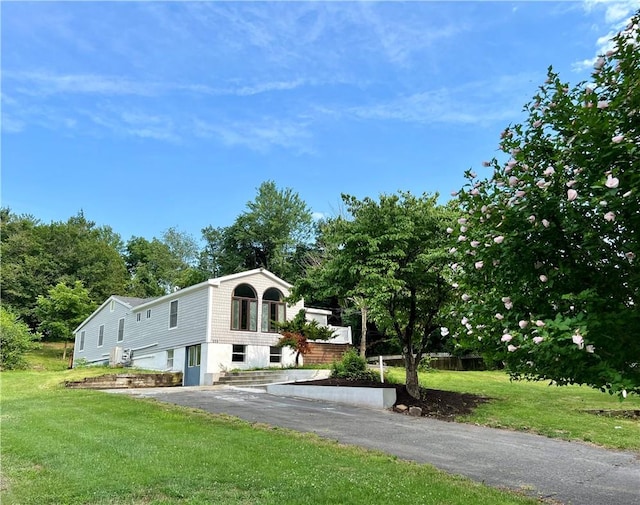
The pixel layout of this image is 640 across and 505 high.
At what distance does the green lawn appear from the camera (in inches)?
169

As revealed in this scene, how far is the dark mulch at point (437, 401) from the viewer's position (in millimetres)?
11250

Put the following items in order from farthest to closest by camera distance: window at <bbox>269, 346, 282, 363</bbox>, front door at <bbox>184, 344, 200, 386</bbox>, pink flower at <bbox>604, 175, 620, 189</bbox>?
1. window at <bbox>269, 346, 282, 363</bbox>
2. front door at <bbox>184, 344, 200, 386</bbox>
3. pink flower at <bbox>604, 175, 620, 189</bbox>

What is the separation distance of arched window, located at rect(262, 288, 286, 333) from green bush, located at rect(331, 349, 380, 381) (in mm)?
6718

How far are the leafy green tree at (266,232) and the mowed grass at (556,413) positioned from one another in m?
26.3

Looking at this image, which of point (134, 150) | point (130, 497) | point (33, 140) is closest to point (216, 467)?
point (130, 497)

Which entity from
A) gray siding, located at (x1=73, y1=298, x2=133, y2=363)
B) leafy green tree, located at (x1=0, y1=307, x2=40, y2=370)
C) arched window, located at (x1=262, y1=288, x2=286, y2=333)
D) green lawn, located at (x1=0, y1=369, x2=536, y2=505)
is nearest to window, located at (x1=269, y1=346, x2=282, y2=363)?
arched window, located at (x1=262, y1=288, x2=286, y2=333)

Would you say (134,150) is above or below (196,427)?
above

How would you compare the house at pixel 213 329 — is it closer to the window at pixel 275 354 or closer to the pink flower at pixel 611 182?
the window at pixel 275 354

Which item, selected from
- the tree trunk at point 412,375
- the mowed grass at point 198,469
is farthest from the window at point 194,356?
the mowed grass at point 198,469

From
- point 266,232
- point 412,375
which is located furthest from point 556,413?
point 266,232

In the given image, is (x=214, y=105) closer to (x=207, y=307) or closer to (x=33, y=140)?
(x=33, y=140)

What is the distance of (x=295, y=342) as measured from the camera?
20.1 m

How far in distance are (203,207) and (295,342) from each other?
2727 centimetres

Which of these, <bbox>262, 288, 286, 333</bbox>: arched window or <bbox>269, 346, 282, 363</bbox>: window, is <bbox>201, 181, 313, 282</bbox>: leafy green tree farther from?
<bbox>269, 346, 282, 363</bbox>: window
